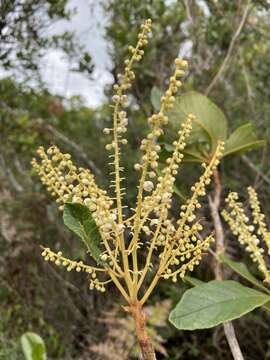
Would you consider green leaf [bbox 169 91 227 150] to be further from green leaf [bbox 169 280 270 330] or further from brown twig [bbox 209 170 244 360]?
green leaf [bbox 169 280 270 330]

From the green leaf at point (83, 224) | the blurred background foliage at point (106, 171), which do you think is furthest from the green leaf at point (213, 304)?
the blurred background foliage at point (106, 171)

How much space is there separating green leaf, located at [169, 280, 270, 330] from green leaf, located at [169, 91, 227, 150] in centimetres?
58

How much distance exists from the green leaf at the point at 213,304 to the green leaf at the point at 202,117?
22.9 inches

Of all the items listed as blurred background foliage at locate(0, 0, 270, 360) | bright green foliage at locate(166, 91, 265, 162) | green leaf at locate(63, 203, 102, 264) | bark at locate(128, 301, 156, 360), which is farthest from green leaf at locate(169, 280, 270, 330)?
blurred background foliage at locate(0, 0, 270, 360)

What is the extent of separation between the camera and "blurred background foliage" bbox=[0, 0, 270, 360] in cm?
252

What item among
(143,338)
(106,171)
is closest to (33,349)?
(143,338)

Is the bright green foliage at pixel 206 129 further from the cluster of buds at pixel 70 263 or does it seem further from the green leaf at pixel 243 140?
the cluster of buds at pixel 70 263

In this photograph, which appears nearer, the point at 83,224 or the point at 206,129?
the point at 83,224

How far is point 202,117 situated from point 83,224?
79cm

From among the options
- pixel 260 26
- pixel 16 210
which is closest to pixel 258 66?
pixel 260 26

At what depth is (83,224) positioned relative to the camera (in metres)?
0.90

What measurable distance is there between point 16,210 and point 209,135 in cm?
182

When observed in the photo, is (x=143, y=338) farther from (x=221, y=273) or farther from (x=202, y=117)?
(x=202, y=117)

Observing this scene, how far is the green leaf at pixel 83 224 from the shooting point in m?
0.89
